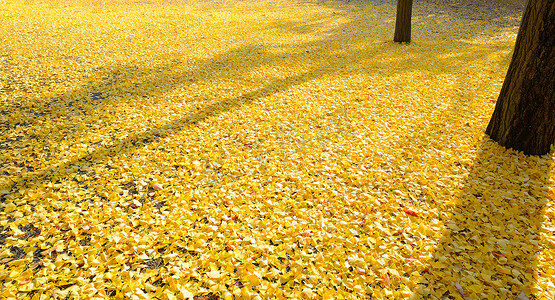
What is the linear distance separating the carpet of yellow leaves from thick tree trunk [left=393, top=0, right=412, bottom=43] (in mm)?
2408

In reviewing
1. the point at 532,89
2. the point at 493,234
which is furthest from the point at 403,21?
the point at 493,234

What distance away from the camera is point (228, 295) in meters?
2.47

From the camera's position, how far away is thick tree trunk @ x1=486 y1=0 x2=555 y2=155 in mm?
3635

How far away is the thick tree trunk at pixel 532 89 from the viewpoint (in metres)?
3.63

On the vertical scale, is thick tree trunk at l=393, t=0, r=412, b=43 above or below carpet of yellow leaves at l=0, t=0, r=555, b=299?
above

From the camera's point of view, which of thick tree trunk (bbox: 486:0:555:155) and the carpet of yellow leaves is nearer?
the carpet of yellow leaves

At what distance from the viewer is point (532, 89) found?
3883 mm

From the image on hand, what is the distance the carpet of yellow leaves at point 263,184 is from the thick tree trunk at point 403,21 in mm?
2408

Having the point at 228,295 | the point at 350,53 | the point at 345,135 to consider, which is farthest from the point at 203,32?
the point at 228,295

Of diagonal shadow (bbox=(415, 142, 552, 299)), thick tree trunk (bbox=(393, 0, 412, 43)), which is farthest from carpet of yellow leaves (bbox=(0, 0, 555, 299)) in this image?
thick tree trunk (bbox=(393, 0, 412, 43))

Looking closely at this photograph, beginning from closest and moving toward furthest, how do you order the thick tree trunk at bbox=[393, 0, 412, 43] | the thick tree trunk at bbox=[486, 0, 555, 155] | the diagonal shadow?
the diagonal shadow → the thick tree trunk at bbox=[486, 0, 555, 155] → the thick tree trunk at bbox=[393, 0, 412, 43]

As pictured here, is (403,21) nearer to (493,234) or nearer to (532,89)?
(532,89)

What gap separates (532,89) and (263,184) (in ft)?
12.7

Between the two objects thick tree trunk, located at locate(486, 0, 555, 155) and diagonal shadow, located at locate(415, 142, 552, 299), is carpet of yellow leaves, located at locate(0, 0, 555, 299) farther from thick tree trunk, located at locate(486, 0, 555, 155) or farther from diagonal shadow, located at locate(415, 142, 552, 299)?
thick tree trunk, located at locate(486, 0, 555, 155)
